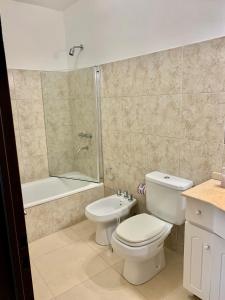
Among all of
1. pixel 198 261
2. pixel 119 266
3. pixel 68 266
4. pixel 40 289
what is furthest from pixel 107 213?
pixel 198 261

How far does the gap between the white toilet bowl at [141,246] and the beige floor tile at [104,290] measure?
80mm

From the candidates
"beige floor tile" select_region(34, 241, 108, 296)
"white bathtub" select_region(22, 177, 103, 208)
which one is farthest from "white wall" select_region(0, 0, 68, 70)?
"beige floor tile" select_region(34, 241, 108, 296)

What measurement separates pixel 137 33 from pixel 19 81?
1.54 meters

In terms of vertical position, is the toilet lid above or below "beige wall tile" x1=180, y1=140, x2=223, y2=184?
below

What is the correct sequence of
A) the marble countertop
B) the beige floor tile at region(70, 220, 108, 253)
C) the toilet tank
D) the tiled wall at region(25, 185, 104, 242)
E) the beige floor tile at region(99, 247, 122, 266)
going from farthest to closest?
the tiled wall at region(25, 185, 104, 242), the beige floor tile at region(70, 220, 108, 253), the beige floor tile at region(99, 247, 122, 266), the toilet tank, the marble countertop

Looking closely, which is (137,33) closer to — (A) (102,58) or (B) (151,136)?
(A) (102,58)

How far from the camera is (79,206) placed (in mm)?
2898

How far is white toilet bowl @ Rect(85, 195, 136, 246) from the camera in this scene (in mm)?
2342

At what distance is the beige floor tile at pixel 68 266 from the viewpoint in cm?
198

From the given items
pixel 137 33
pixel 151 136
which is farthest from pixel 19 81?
pixel 151 136

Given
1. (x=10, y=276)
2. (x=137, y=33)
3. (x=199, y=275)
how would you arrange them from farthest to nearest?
(x=137, y=33)
(x=199, y=275)
(x=10, y=276)

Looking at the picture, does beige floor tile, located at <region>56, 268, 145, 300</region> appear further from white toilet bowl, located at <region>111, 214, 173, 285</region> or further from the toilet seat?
the toilet seat

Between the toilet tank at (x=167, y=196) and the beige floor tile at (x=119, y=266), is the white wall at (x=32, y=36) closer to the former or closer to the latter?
the toilet tank at (x=167, y=196)

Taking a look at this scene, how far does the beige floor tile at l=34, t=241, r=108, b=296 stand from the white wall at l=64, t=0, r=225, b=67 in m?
2.01
